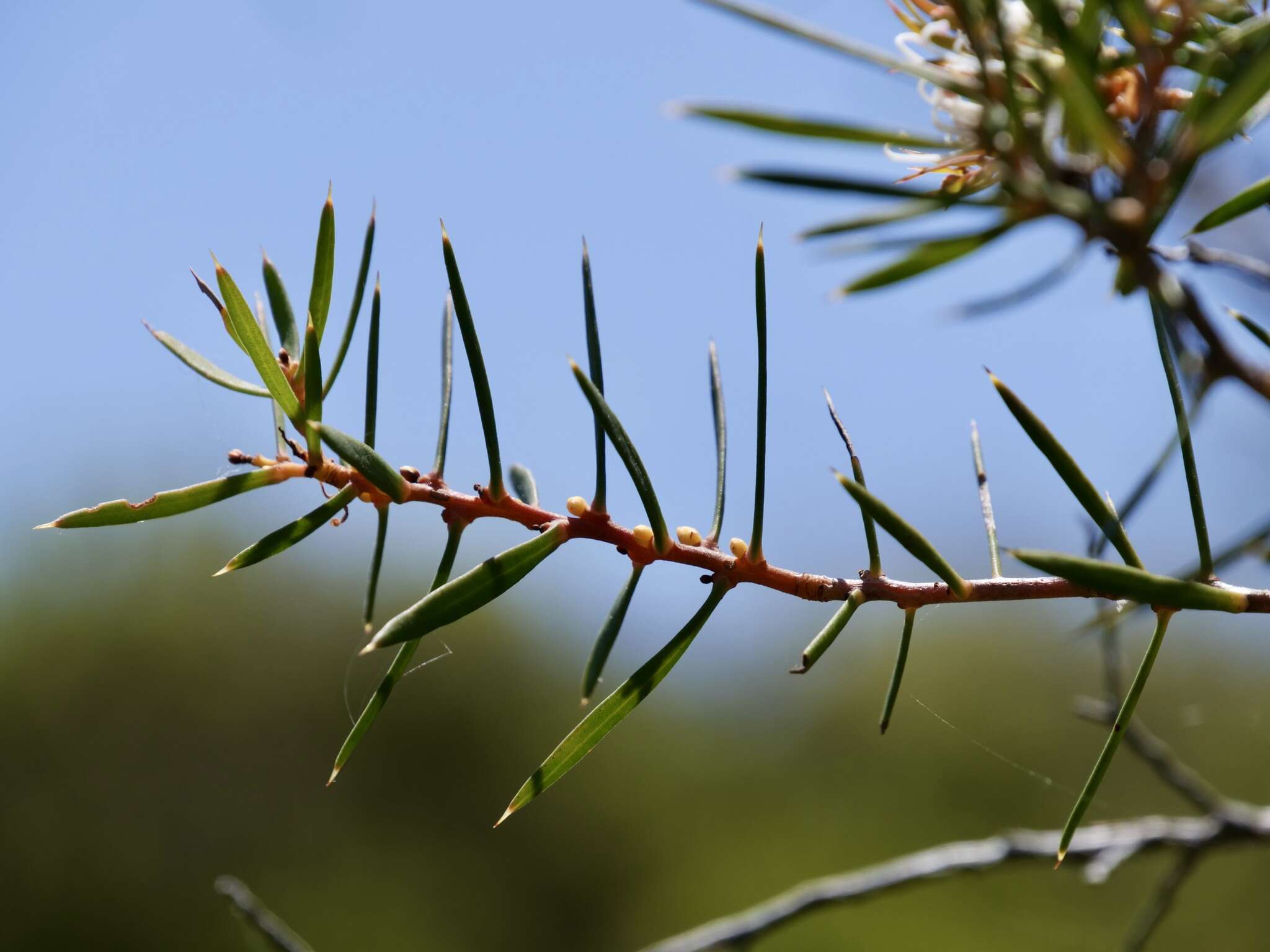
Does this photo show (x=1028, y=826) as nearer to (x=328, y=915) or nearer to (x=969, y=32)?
(x=328, y=915)

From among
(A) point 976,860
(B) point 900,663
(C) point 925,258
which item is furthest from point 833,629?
(A) point 976,860

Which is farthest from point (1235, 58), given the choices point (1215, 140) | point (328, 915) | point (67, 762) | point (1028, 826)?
point (67, 762)

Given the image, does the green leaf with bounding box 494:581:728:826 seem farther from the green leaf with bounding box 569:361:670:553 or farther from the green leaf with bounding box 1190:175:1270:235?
Answer: the green leaf with bounding box 1190:175:1270:235

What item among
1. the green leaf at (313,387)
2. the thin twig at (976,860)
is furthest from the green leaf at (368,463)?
the thin twig at (976,860)

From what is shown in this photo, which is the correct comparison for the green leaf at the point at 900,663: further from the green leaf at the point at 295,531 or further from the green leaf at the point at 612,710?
the green leaf at the point at 295,531

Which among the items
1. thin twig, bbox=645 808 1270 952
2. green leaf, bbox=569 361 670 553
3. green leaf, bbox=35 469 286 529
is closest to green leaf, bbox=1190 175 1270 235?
green leaf, bbox=569 361 670 553
